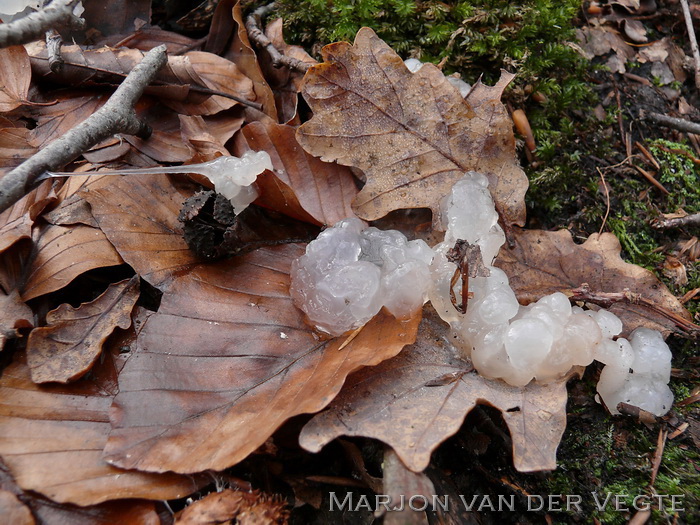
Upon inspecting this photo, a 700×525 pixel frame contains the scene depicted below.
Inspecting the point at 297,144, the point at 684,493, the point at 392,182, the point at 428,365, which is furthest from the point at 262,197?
the point at 684,493

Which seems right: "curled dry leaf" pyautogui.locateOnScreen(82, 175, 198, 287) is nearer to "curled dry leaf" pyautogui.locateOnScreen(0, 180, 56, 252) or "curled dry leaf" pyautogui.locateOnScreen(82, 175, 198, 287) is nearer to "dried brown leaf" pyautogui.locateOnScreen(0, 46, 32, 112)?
"curled dry leaf" pyautogui.locateOnScreen(0, 180, 56, 252)

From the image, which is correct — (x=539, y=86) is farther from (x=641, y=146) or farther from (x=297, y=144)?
(x=297, y=144)

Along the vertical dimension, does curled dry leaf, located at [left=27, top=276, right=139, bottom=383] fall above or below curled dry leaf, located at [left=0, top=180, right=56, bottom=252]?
below

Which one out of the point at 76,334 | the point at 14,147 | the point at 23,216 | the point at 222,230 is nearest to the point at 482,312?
the point at 222,230

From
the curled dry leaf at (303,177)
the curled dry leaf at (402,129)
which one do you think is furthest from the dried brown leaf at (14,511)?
the curled dry leaf at (402,129)

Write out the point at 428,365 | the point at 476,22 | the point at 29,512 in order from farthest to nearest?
1. the point at 476,22
2. the point at 428,365
3. the point at 29,512

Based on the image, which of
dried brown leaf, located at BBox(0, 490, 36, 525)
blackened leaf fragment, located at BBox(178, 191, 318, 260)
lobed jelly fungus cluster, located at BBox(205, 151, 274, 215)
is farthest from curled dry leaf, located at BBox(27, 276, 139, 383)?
lobed jelly fungus cluster, located at BBox(205, 151, 274, 215)
